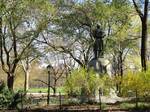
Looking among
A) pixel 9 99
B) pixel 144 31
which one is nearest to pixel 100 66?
pixel 144 31

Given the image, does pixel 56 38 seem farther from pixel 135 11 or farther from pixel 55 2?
pixel 135 11

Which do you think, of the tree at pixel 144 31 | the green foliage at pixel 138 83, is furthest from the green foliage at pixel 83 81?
the tree at pixel 144 31

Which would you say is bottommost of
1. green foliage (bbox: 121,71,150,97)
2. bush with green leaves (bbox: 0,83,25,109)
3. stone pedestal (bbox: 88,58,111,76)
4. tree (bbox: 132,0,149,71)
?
bush with green leaves (bbox: 0,83,25,109)

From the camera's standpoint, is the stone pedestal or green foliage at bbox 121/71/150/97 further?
the stone pedestal

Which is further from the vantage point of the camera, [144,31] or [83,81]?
[144,31]

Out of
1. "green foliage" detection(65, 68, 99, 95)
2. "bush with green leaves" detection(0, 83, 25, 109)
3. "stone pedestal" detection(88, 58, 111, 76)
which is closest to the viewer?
"green foliage" detection(65, 68, 99, 95)

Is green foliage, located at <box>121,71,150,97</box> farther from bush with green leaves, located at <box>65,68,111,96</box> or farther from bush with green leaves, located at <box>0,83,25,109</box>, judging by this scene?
bush with green leaves, located at <box>0,83,25,109</box>

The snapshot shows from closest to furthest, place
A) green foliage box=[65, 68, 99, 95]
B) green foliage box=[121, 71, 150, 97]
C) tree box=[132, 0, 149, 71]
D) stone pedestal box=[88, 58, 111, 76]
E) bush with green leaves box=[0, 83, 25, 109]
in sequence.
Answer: green foliage box=[121, 71, 150, 97], green foliage box=[65, 68, 99, 95], bush with green leaves box=[0, 83, 25, 109], stone pedestal box=[88, 58, 111, 76], tree box=[132, 0, 149, 71]

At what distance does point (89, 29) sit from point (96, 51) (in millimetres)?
15892

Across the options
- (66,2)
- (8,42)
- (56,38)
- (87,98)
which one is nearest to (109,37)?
(66,2)

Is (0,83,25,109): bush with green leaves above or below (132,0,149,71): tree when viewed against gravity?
below

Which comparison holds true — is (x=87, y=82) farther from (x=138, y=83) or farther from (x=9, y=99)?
(x=9, y=99)

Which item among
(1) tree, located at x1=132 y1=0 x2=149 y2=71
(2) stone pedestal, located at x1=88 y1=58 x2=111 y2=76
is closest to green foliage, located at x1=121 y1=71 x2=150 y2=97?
(2) stone pedestal, located at x1=88 y1=58 x2=111 y2=76

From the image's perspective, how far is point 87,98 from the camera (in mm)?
24000
